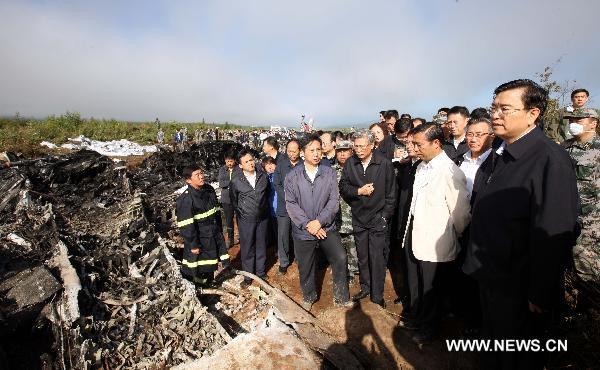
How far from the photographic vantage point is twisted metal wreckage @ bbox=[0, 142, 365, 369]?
2855 millimetres

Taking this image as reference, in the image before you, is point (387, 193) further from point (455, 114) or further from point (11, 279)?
point (11, 279)

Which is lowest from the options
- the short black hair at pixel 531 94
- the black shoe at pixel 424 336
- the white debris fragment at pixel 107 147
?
the black shoe at pixel 424 336

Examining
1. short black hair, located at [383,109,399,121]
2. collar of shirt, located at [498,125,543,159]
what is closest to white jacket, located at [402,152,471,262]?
collar of shirt, located at [498,125,543,159]

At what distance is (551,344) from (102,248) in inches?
226

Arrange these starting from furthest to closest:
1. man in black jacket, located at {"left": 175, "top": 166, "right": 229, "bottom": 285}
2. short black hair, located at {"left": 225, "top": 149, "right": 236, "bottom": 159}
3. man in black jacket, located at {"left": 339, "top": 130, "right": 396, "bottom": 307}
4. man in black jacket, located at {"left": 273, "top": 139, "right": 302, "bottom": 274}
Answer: short black hair, located at {"left": 225, "top": 149, "right": 236, "bottom": 159}
man in black jacket, located at {"left": 273, "top": 139, "right": 302, "bottom": 274}
man in black jacket, located at {"left": 175, "top": 166, "right": 229, "bottom": 285}
man in black jacket, located at {"left": 339, "top": 130, "right": 396, "bottom": 307}

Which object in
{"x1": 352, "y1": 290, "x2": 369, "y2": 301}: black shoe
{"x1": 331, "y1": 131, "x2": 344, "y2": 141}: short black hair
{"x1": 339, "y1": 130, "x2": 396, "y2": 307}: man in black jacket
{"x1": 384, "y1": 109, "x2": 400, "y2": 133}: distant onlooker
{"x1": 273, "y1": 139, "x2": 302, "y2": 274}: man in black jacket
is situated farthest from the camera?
{"x1": 384, "y1": 109, "x2": 400, "y2": 133}: distant onlooker

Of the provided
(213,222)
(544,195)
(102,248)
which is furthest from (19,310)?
(544,195)

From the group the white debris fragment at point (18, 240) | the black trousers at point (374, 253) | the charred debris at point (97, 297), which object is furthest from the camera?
the white debris fragment at point (18, 240)

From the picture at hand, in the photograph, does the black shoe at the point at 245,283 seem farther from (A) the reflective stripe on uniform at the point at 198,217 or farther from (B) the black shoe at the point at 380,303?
(B) the black shoe at the point at 380,303

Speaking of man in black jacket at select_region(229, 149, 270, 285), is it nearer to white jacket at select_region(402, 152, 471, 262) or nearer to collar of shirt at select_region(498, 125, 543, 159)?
white jacket at select_region(402, 152, 471, 262)

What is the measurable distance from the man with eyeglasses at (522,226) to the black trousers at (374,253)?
144 cm

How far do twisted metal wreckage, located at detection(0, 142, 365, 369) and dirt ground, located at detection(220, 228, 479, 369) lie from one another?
1.09 feet

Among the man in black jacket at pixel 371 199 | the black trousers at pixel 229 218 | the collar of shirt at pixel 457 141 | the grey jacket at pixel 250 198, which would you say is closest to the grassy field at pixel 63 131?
the black trousers at pixel 229 218

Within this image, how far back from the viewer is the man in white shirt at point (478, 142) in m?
3.18
